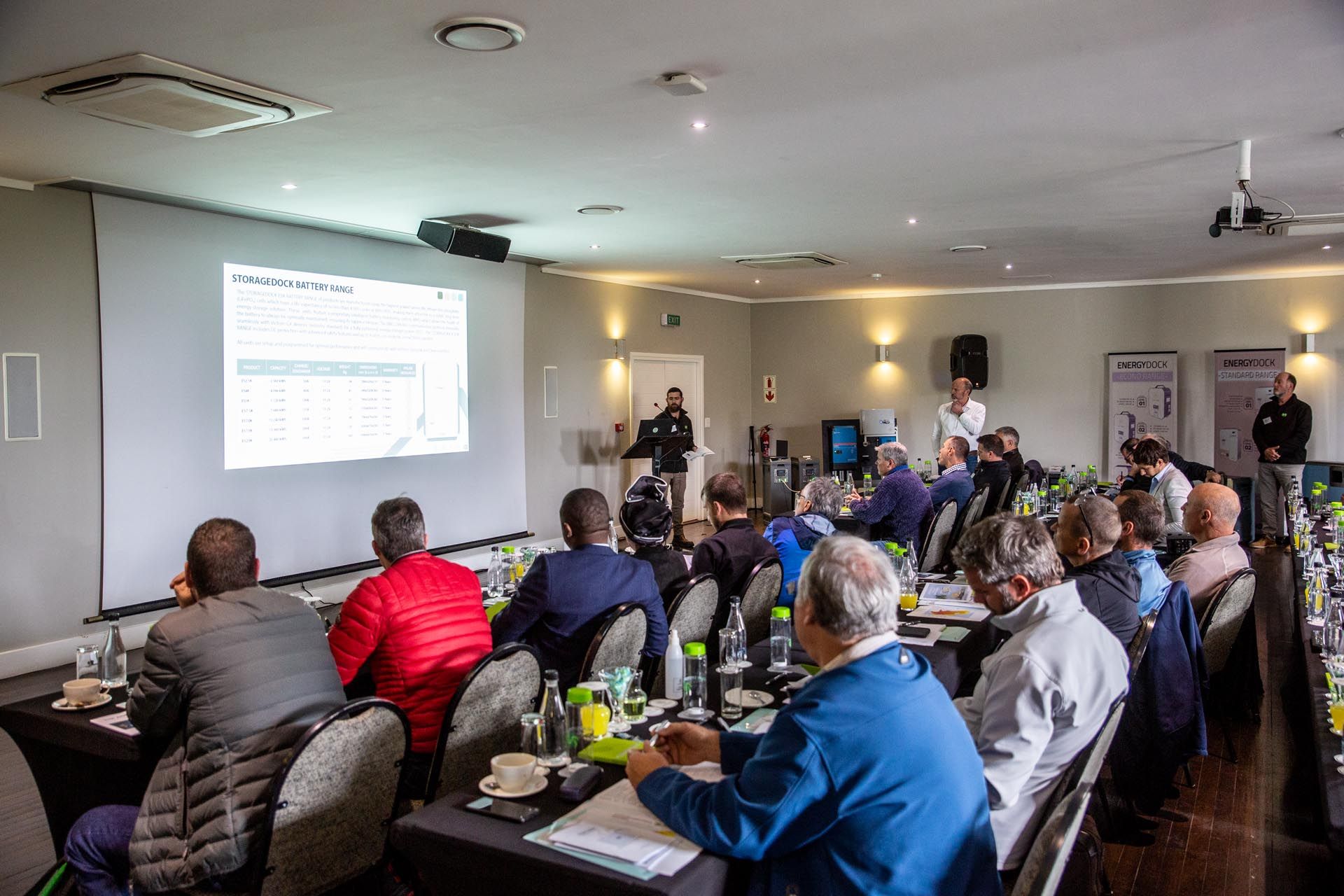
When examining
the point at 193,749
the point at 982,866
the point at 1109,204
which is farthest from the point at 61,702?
the point at 1109,204

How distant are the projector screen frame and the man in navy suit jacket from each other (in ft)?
3.63

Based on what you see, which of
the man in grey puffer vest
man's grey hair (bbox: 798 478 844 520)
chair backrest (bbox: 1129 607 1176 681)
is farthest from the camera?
man's grey hair (bbox: 798 478 844 520)

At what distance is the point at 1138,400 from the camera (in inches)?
476

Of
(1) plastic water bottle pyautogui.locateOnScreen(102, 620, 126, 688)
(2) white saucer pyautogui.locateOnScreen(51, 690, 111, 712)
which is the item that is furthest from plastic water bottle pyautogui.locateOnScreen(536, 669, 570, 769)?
(1) plastic water bottle pyautogui.locateOnScreen(102, 620, 126, 688)

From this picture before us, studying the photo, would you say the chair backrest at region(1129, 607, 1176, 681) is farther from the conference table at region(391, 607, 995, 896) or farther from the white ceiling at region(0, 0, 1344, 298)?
the white ceiling at region(0, 0, 1344, 298)

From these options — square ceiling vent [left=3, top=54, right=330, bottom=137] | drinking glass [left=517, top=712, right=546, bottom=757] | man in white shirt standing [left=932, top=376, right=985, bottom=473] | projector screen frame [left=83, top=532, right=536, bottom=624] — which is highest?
square ceiling vent [left=3, top=54, right=330, bottom=137]

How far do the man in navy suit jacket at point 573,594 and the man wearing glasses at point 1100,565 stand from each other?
5.01ft

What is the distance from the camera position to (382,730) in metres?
2.46

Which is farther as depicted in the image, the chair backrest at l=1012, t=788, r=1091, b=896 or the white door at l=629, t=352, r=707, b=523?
the white door at l=629, t=352, r=707, b=523

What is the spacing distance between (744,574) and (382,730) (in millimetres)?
2258

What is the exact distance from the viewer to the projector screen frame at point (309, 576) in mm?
6266

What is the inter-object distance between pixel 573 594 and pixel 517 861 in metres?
1.50

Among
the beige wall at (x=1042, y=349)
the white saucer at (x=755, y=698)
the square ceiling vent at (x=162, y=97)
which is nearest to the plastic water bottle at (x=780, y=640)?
the white saucer at (x=755, y=698)

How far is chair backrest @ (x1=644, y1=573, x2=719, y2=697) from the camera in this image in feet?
12.1
